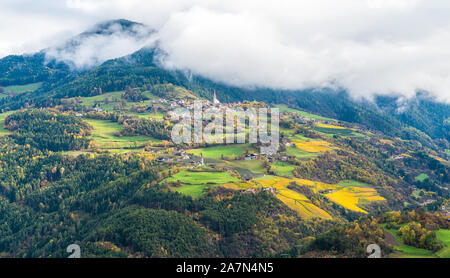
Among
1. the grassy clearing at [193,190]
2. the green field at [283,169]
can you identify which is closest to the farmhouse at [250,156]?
the green field at [283,169]

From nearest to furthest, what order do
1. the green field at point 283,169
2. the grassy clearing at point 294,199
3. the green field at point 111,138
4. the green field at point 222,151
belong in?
the grassy clearing at point 294,199, the green field at point 283,169, the green field at point 222,151, the green field at point 111,138

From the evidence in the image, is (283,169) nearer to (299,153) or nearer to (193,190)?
(299,153)

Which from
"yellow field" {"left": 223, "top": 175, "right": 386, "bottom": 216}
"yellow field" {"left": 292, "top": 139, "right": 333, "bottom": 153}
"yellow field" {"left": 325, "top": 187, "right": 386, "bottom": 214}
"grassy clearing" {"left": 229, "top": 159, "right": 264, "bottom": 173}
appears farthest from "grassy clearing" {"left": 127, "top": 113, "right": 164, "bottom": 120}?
"yellow field" {"left": 325, "top": 187, "right": 386, "bottom": 214}

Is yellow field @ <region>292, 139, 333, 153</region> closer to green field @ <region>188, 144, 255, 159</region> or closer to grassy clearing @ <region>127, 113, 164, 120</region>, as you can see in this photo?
green field @ <region>188, 144, 255, 159</region>

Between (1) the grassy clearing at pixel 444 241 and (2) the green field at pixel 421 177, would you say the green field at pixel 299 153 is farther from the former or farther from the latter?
(1) the grassy clearing at pixel 444 241
